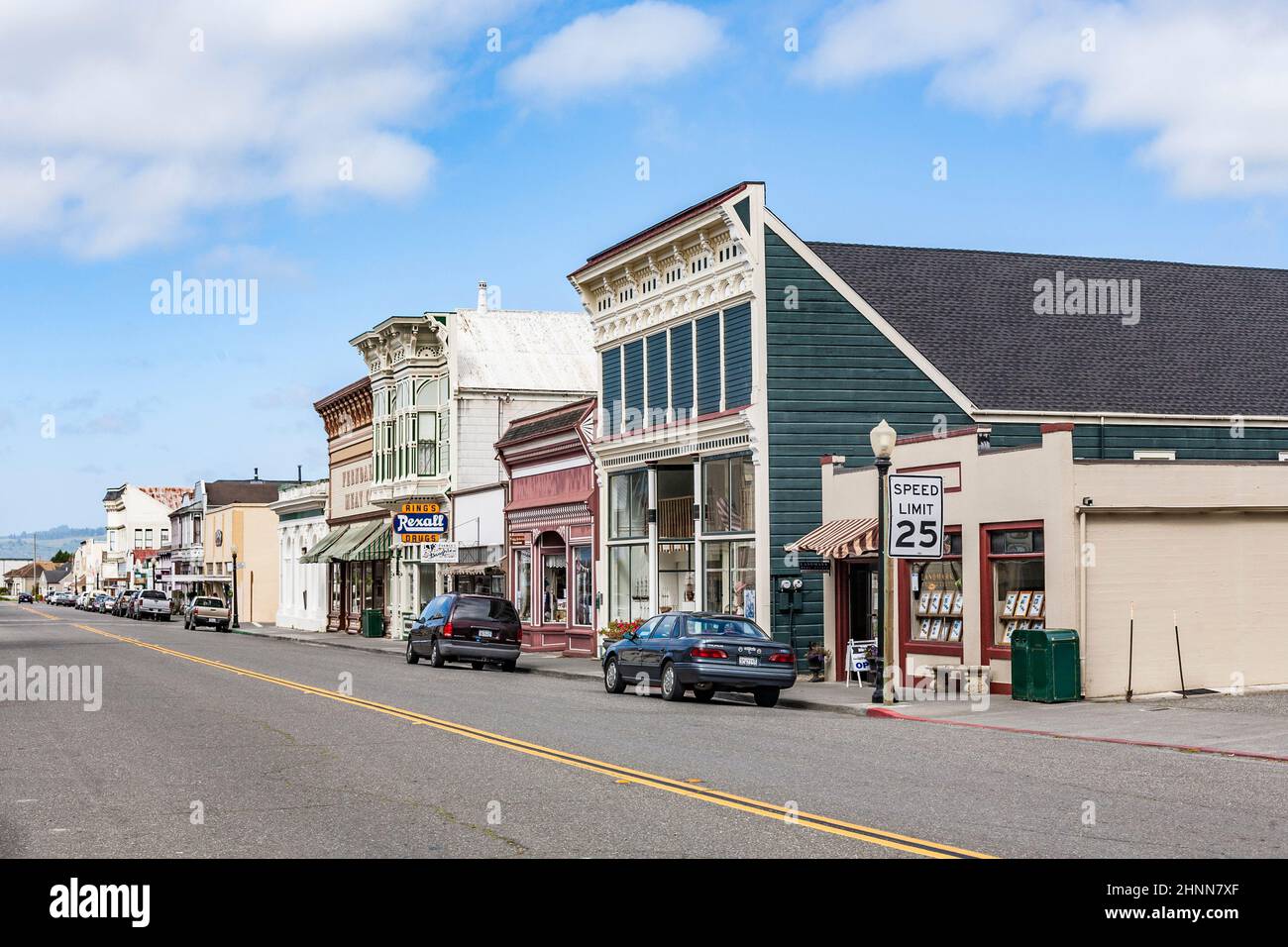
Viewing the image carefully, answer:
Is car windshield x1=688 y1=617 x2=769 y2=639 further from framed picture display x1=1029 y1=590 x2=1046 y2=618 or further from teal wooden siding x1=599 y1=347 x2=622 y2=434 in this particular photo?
teal wooden siding x1=599 y1=347 x2=622 y2=434

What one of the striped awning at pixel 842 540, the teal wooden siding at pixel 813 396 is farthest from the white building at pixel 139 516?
the striped awning at pixel 842 540

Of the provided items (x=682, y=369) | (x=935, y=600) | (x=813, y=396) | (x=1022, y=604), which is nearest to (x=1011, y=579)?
(x=1022, y=604)

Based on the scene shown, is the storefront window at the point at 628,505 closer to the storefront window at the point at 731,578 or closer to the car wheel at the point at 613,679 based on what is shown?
the storefront window at the point at 731,578

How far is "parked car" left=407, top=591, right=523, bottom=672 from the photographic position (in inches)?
1377

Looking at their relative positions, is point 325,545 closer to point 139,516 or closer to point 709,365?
point 709,365

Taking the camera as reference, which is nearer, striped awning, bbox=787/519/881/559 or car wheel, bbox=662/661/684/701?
car wheel, bbox=662/661/684/701

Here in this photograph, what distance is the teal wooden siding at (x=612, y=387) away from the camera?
122 feet

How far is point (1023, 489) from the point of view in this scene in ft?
77.2

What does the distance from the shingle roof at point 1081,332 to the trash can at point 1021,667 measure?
9.44m

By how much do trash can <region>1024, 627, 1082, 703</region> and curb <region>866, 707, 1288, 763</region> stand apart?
2078 millimetres

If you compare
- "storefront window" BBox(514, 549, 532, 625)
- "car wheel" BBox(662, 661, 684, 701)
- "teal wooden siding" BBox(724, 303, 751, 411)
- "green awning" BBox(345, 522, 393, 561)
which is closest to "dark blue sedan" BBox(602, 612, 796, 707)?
"car wheel" BBox(662, 661, 684, 701)

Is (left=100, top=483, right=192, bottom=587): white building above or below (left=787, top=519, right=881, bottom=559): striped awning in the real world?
above

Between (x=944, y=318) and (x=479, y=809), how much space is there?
23727 millimetres
